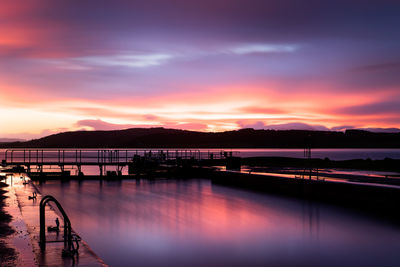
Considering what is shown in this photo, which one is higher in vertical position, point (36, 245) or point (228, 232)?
point (36, 245)

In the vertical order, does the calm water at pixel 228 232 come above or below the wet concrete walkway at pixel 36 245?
below

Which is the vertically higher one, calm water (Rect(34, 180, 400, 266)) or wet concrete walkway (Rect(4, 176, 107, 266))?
wet concrete walkway (Rect(4, 176, 107, 266))

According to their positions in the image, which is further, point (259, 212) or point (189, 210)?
point (189, 210)

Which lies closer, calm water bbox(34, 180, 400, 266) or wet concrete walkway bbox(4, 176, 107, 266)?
wet concrete walkway bbox(4, 176, 107, 266)

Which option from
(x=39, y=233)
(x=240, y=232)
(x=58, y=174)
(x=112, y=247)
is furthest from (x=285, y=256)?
(x=58, y=174)

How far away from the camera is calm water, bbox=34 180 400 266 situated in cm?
1295

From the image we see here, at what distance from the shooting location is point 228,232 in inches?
660

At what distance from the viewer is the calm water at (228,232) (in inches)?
510

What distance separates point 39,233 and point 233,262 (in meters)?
5.46

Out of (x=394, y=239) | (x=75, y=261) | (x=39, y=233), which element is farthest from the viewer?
(x=394, y=239)

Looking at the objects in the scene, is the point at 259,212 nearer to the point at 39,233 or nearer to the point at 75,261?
the point at 39,233

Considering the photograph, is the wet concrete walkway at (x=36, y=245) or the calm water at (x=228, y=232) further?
the calm water at (x=228, y=232)

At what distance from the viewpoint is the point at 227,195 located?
27.4 m

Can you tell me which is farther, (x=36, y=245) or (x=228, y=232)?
(x=228, y=232)
